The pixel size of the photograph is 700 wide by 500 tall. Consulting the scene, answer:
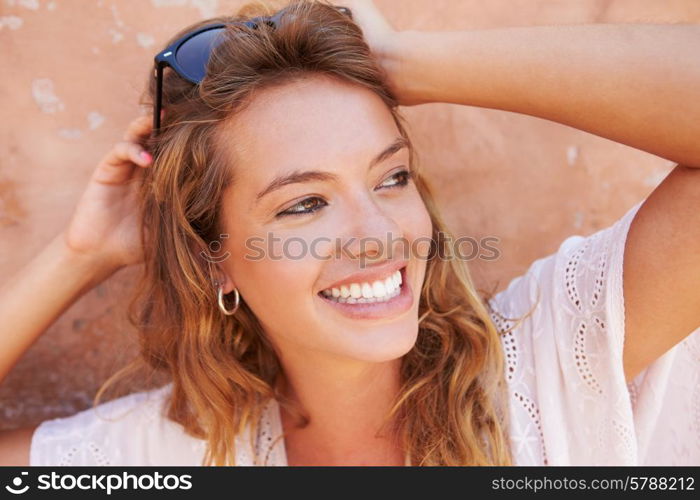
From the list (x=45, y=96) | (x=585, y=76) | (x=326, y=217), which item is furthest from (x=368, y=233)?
(x=45, y=96)

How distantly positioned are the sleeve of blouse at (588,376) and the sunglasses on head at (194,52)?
3.57ft

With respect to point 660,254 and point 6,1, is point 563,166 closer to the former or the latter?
point 660,254

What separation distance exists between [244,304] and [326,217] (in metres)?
0.61

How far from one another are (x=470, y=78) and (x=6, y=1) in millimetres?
1684

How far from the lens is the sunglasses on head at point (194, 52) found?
217 centimetres

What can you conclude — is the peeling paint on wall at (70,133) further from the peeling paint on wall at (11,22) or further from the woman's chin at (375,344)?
the woman's chin at (375,344)

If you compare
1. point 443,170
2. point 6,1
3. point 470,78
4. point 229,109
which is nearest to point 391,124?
point 470,78

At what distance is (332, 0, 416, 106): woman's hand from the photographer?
2238 mm

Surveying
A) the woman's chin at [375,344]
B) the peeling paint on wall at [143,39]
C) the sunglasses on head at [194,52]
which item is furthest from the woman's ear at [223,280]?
the peeling paint on wall at [143,39]

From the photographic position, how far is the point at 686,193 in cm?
190

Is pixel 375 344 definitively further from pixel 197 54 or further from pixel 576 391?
pixel 197 54
